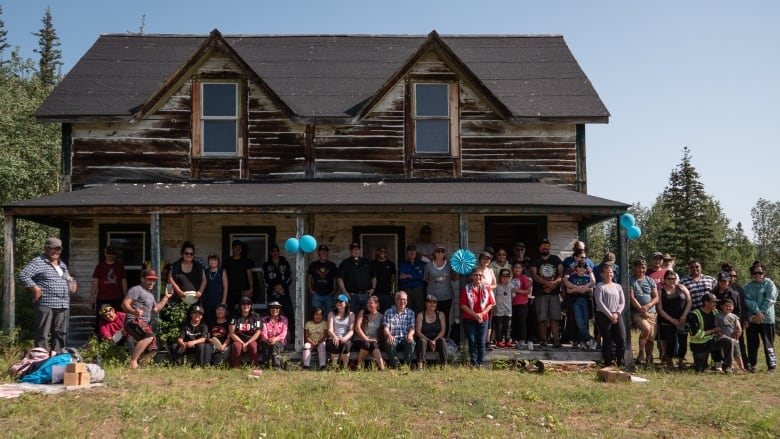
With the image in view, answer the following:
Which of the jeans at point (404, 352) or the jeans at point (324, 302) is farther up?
the jeans at point (324, 302)

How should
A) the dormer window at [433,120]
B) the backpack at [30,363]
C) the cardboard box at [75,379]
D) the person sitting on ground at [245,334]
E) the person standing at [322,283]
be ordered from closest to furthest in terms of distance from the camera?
the cardboard box at [75,379] < the backpack at [30,363] < the person sitting on ground at [245,334] < the person standing at [322,283] < the dormer window at [433,120]

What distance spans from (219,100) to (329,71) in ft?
8.54

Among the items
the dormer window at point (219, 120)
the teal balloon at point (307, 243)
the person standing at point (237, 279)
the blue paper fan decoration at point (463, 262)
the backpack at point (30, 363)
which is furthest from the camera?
the dormer window at point (219, 120)

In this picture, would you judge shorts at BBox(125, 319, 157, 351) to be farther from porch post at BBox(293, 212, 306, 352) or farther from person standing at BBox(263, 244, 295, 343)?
porch post at BBox(293, 212, 306, 352)

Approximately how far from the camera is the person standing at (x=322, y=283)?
11430mm

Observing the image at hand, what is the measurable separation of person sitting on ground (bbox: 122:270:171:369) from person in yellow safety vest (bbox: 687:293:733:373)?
8.31 meters

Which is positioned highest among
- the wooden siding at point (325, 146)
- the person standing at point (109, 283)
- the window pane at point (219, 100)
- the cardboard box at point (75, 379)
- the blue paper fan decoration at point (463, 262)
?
the window pane at point (219, 100)

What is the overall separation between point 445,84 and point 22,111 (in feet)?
65.4

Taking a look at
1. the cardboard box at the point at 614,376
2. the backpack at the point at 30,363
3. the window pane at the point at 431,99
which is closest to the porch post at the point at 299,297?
the backpack at the point at 30,363

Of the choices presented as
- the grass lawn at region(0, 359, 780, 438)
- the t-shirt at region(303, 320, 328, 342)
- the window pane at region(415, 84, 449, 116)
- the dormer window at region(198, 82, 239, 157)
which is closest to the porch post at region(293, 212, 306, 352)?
the t-shirt at region(303, 320, 328, 342)

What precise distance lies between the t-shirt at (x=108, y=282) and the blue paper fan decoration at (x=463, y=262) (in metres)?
5.89

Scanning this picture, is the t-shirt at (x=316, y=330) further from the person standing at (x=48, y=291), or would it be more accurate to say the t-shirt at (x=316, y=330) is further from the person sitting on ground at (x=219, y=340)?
the person standing at (x=48, y=291)

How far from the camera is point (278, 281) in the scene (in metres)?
11.7

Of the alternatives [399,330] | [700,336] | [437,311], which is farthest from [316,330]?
[700,336]
